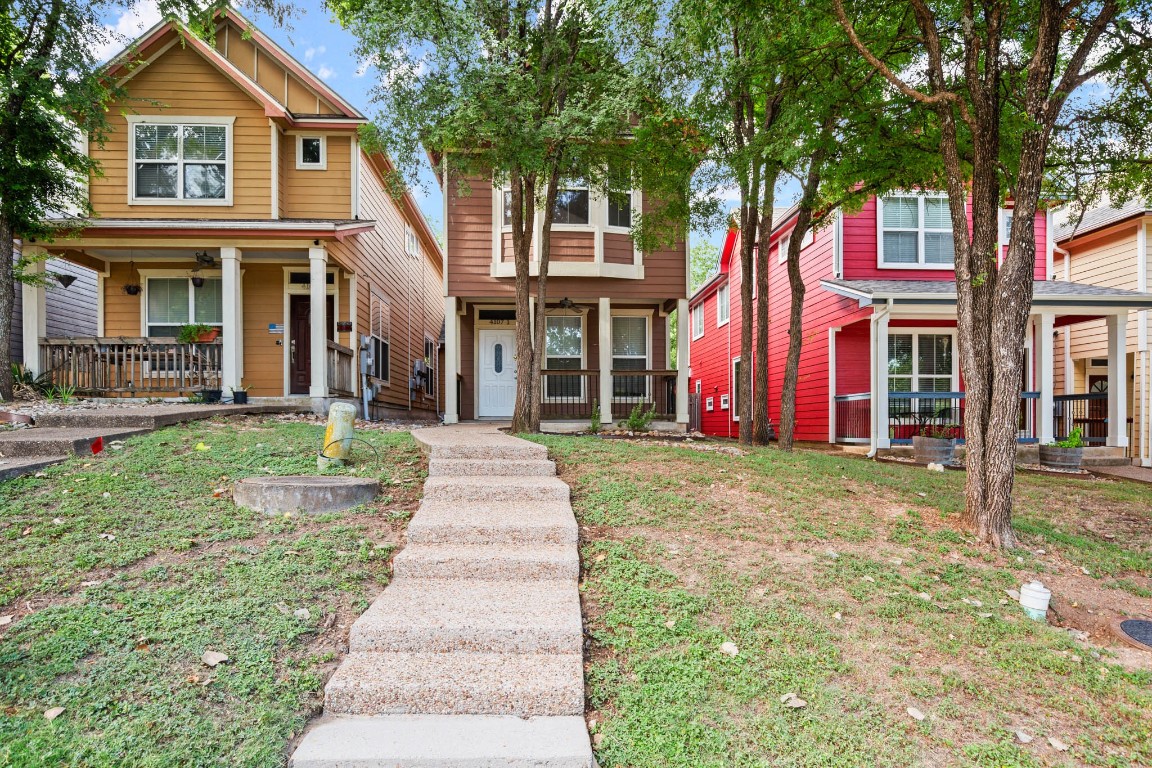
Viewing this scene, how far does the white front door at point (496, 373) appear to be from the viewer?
13.2 metres

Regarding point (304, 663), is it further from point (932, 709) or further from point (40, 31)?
point (40, 31)

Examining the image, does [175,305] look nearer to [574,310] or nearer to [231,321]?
[231,321]

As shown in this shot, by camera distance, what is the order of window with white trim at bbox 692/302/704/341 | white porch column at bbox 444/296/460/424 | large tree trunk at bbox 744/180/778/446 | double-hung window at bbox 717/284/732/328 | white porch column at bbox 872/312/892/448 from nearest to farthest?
large tree trunk at bbox 744/180/778/446, white porch column at bbox 872/312/892/448, white porch column at bbox 444/296/460/424, double-hung window at bbox 717/284/732/328, window with white trim at bbox 692/302/704/341

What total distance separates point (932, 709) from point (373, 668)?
2.52m

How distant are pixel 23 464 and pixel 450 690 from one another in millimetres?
4715

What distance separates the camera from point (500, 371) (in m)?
13.2

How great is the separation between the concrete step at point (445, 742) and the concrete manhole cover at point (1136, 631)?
10.3 feet

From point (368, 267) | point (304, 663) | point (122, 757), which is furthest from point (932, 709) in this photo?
point (368, 267)

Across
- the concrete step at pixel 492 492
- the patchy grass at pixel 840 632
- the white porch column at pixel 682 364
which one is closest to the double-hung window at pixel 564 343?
the white porch column at pixel 682 364

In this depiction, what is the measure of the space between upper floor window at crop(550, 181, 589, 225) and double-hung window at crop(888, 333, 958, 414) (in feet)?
22.5

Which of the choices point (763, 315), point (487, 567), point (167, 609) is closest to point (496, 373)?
point (763, 315)

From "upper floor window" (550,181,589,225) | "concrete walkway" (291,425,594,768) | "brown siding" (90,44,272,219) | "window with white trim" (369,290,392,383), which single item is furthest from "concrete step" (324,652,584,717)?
"window with white trim" (369,290,392,383)

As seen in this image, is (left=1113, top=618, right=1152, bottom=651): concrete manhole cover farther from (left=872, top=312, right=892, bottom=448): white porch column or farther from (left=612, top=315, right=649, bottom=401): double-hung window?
(left=612, top=315, right=649, bottom=401): double-hung window

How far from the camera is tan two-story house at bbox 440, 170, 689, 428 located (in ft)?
38.7
